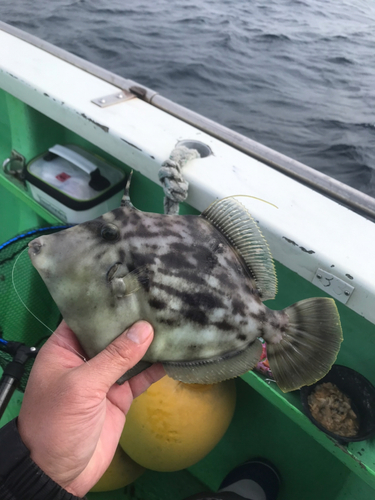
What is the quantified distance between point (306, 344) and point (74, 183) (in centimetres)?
173

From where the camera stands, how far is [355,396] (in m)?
1.76

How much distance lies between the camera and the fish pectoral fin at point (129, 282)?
3.85ft

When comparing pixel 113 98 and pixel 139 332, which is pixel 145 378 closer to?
pixel 139 332

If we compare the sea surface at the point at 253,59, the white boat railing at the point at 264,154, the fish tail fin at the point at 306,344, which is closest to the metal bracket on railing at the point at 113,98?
the white boat railing at the point at 264,154

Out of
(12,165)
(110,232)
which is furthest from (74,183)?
(110,232)

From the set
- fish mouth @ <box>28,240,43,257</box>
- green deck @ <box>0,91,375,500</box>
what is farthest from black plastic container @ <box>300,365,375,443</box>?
fish mouth @ <box>28,240,43,257</box>

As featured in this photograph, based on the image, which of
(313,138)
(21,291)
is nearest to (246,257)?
(21,291)

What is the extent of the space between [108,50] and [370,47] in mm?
5905

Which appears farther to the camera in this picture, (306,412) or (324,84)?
(324,84)

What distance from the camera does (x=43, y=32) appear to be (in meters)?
7.80

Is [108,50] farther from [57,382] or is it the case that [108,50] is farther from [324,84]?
[57,382]

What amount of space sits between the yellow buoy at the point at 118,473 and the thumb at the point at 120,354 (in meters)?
1.10

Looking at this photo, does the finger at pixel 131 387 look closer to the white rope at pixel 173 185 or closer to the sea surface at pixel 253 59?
the white rope at pixel 173 185

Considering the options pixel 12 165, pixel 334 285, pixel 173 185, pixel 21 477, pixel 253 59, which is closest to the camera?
pixel 21 477
